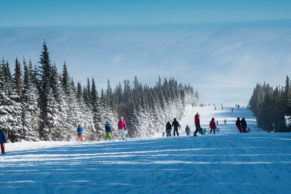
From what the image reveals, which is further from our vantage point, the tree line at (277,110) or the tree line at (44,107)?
the tree line at (277,110)

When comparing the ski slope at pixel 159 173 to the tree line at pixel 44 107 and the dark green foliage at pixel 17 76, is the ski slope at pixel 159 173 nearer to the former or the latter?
the tree line at pixel 44 107

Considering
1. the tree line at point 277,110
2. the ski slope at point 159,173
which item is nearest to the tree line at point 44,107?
the ski slope at point 159,173

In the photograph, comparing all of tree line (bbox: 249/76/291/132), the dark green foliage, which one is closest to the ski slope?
the dark green foliage

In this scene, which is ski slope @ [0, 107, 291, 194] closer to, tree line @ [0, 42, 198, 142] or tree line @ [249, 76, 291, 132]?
tree line @ [0, 42, 198, 142]

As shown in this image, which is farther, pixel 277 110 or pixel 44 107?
pixel 277 110

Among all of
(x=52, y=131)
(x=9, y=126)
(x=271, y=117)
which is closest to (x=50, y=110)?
(x=52, y=131)

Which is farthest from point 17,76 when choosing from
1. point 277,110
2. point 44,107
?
point 277,110

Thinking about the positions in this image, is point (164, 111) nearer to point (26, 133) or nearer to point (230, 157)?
point (26, 133)

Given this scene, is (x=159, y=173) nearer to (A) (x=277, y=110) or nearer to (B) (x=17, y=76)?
(B) (x=17, y=76)

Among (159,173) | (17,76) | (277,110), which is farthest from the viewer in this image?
(277,110)

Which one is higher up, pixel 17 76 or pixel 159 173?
pixel 17 76

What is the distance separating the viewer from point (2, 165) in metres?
11.9

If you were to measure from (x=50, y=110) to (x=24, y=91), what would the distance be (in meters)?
4.92

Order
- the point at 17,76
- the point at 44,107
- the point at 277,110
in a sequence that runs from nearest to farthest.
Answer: the point at 44,107 < the point at 17,76 < the point at 277,110
